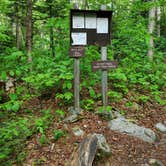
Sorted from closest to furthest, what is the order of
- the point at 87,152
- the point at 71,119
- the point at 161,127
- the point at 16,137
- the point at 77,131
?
the point at 87,152 < the point at 16,137 < the point at 77,131 < the point at 71,119 < the point at 161,127

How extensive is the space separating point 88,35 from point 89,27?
0.20 m

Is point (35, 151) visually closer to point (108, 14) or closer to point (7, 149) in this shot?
point (7, 149)

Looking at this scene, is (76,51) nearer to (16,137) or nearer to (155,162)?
(16,137)

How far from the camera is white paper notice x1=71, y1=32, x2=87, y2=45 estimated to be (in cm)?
683

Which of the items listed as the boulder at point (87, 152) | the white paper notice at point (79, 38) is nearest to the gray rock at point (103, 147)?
the boulder at point (87, 152)

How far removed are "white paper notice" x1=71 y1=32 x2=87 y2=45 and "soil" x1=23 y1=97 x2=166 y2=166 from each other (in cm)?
169

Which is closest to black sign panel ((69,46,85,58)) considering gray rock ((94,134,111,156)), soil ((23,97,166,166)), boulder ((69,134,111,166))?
soil ((23,97,166,166))

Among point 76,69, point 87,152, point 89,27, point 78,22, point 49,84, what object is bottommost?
point 87,152

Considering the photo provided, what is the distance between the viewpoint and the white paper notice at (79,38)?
683 centimetres

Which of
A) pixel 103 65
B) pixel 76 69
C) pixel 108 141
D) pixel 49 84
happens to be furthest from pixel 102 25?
pixel 108 141

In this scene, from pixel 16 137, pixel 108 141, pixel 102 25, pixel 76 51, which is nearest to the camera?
pixel 16 137

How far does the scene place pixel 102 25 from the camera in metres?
7.11

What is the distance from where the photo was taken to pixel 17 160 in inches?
210

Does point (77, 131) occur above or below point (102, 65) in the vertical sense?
below
